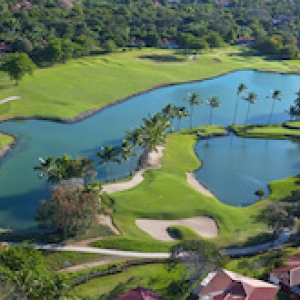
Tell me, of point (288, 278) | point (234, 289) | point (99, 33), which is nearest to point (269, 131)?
point (288, 278)

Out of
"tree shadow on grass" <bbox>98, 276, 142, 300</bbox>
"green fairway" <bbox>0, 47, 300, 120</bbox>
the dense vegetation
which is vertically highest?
the dense vegetation

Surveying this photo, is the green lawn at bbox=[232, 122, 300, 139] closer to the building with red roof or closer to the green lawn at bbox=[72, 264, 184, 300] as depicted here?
the building with red roof

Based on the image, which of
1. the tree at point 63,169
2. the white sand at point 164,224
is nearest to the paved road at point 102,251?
the white sand at point 164,224

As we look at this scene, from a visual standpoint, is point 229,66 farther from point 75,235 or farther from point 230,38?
point 75,235

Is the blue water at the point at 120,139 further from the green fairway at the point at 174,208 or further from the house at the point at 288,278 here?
the house at the point at 288,278

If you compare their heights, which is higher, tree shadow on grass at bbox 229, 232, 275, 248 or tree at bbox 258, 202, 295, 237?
tree at bbox 258, 202, 295, 237

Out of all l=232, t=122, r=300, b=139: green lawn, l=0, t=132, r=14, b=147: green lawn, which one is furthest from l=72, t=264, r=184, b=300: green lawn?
l=232, t=122, r=300, b=139: green lawn

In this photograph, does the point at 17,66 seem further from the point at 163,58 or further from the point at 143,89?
the point at 163,58
